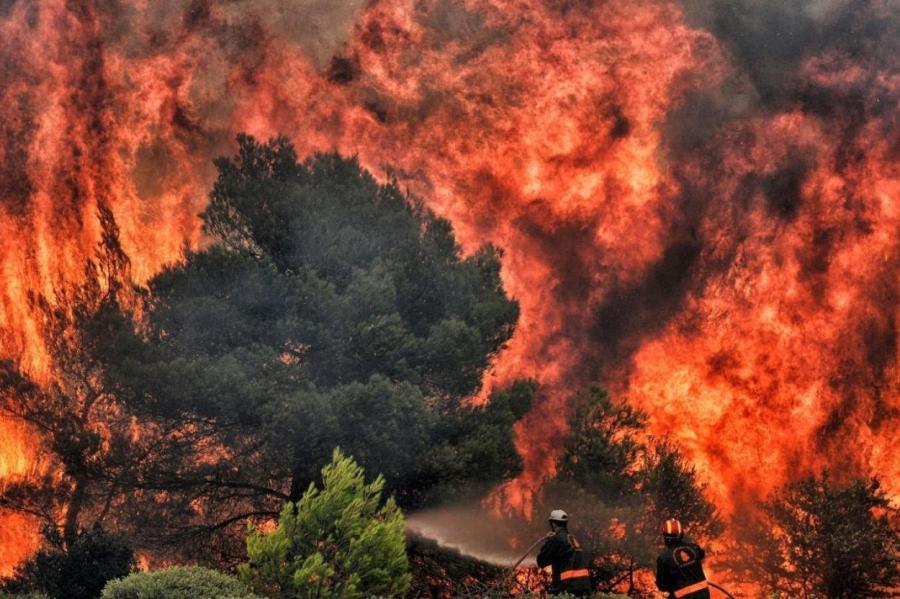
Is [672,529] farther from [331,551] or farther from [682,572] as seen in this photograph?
[331,551]

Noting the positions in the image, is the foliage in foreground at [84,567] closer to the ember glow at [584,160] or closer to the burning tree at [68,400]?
the burning tree at [68,400]

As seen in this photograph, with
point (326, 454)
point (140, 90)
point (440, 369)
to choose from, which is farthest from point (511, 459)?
point (140, 90)

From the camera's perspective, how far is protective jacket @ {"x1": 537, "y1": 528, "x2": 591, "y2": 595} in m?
17.8

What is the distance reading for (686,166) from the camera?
38.6 metres

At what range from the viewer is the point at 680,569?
1756cm

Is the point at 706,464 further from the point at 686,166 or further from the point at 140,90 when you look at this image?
the point at 140,90

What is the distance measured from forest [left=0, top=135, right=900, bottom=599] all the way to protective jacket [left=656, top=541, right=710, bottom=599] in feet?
33.6

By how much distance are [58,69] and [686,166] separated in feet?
68.5

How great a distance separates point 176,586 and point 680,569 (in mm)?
7434

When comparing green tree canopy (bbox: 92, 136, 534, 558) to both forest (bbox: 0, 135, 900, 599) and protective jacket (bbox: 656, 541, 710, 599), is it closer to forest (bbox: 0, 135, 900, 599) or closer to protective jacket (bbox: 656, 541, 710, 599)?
forest (bbox: 0, 135, 900, 599)

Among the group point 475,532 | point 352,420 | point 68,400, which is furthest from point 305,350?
point 68,400

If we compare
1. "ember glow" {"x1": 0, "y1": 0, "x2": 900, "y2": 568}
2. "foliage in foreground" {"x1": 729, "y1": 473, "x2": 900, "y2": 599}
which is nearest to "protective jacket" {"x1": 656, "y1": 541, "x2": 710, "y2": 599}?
"foliage in foreground" {"x1": 729, "y1": 473, "x2": 900, "y2": 599}

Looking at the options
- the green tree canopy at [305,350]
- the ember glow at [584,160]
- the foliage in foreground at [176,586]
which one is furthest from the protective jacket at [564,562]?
the ember glow at [584,160]

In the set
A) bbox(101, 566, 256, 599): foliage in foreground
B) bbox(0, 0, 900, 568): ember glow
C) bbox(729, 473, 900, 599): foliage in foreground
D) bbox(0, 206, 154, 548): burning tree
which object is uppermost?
bbox(0, 0, 900, 568): ember glow
